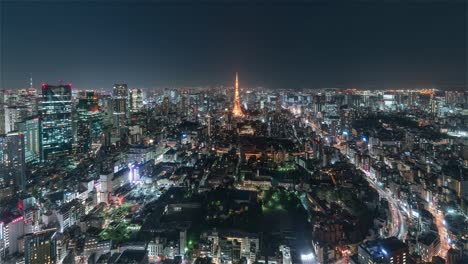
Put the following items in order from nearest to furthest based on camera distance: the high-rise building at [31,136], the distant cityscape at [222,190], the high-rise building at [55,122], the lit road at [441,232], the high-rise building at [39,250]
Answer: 1. the high-rise building at [39,250]
2. the distant cityscape at [222,190]
3. the lit road at [441,232]
4. the high-rise building at [31,136]
5. the high-rise building at [55,122]

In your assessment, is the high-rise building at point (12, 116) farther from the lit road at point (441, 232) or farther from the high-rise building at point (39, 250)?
the lit road at point (441, 232)

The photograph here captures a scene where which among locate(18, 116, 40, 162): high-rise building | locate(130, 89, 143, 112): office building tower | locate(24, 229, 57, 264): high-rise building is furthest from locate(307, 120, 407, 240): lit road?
locate(130, 89, 143, 112): office building tower

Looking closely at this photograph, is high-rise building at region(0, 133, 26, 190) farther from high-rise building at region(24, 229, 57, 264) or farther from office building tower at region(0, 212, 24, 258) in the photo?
high-rise building at region(24, 229, 57, 264)

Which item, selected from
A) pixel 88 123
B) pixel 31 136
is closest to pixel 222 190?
pixel 31 136

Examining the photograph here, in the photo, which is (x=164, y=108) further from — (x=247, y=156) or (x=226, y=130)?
(x=247, y=156)

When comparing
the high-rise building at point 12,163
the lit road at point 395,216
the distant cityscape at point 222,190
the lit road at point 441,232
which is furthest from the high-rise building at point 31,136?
the lit road at point 441,232
